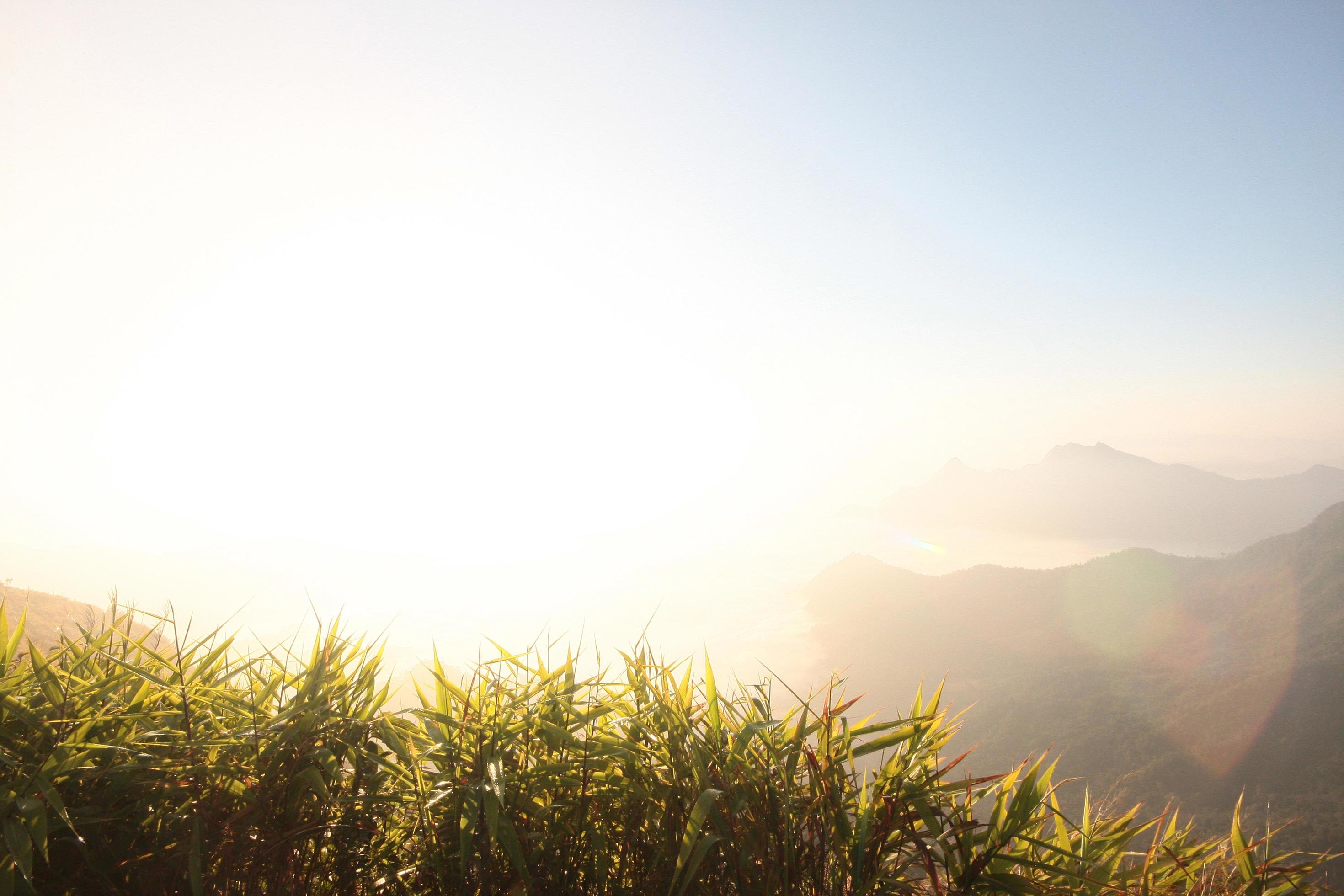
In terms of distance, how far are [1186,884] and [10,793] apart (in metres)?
4.92

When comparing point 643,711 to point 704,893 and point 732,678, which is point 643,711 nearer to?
point 732,678

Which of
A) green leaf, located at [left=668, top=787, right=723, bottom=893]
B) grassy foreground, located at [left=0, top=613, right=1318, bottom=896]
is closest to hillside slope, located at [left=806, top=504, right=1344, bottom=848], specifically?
grassy foreground, located at [left=0, top=613, right=1318, bottom=896]

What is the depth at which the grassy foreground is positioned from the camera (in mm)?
2523

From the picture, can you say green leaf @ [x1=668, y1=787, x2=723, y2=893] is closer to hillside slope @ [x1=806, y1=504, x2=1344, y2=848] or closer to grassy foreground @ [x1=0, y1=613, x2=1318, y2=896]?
grassy foreground @ [x1=0, y1=613, x2=1318, y2=896]

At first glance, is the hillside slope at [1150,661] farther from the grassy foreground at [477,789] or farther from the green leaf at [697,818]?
the green leaf at [697,818]

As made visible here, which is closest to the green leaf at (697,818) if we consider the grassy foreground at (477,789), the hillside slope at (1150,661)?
the grassy foreground at (477,789)

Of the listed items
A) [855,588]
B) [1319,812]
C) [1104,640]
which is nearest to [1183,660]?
[1104,640]

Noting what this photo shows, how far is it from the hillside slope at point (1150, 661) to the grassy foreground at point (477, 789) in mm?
67383

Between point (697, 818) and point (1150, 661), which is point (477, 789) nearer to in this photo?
point (697, 818)

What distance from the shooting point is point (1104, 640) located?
13012cm

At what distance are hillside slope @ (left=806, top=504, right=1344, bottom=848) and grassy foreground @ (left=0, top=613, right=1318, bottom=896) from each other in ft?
221

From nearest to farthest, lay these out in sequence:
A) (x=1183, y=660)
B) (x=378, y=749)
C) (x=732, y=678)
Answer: (x=378, y=749), (x=732, y=678), (x=1183, y=660)

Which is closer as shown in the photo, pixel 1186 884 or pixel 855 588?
pixel 1186 884

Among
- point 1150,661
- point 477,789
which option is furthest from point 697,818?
point 1150,661
